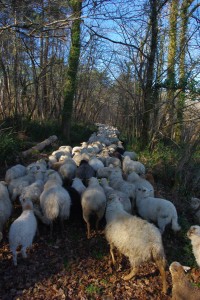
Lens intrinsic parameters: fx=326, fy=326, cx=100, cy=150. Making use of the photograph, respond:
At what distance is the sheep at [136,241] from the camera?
4.70 m

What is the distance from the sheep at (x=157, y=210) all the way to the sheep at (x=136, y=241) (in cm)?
111

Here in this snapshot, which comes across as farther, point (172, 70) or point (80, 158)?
point (172, 70)

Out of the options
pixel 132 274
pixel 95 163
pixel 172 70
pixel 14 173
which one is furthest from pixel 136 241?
pixel 172 70

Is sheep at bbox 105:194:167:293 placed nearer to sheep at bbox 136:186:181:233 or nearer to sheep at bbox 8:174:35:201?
sheep at bbox 136:186:181:233

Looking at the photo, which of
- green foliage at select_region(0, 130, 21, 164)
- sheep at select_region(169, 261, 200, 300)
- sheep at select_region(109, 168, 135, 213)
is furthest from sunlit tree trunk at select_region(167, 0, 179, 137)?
sheep at select_region(169, 261, 200, 300)

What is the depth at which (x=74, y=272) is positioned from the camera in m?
5.18

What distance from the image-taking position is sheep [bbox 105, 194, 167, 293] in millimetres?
4695

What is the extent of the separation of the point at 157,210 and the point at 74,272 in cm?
209

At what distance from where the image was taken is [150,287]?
16.1 feet

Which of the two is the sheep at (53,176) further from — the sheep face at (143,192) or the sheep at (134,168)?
the sheep at (134,168)

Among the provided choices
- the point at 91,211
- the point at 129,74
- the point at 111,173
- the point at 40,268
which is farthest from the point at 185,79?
the point at 40,268

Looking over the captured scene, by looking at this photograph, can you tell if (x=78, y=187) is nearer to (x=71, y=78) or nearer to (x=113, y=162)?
(x=113, y=162)

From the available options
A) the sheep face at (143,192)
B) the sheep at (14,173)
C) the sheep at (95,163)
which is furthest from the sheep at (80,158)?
the sheep face at (143,192)

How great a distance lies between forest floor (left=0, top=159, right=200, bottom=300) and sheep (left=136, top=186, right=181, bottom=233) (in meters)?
0.37
